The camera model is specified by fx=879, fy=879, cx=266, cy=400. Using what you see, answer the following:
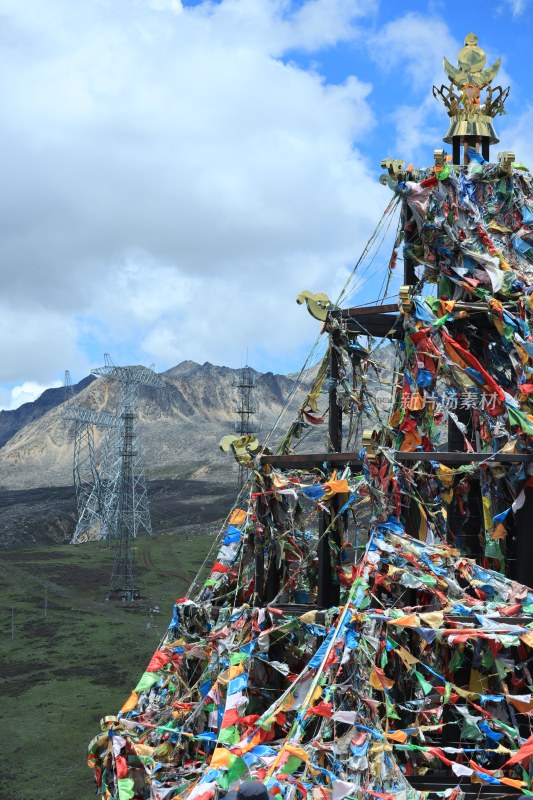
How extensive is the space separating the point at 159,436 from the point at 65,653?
411 ft

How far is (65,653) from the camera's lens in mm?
42219

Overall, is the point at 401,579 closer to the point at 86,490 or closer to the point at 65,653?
the point at 65,653

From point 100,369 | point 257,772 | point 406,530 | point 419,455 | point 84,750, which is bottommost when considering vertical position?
point 84,750

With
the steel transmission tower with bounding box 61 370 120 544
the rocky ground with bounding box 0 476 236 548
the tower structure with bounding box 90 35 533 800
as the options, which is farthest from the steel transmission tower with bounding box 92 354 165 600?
the tower structure with bounding box 90 35 533 800

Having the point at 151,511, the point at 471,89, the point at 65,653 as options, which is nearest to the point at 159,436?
the point at 151,511

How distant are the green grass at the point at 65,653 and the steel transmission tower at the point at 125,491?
161 cm

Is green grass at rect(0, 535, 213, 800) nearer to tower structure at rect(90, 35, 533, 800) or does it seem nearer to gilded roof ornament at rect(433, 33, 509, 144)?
tower structure at rect(90, 35, 533, 800)

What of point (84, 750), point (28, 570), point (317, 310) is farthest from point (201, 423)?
point (317, 310)

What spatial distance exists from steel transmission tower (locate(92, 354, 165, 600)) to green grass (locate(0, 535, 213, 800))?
1613mm

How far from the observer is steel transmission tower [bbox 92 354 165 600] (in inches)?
2280

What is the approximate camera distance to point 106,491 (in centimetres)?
9300

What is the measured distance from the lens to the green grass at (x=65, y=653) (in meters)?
28.0

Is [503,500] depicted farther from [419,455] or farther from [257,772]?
[257,772]

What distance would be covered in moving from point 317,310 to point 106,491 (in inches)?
3125
